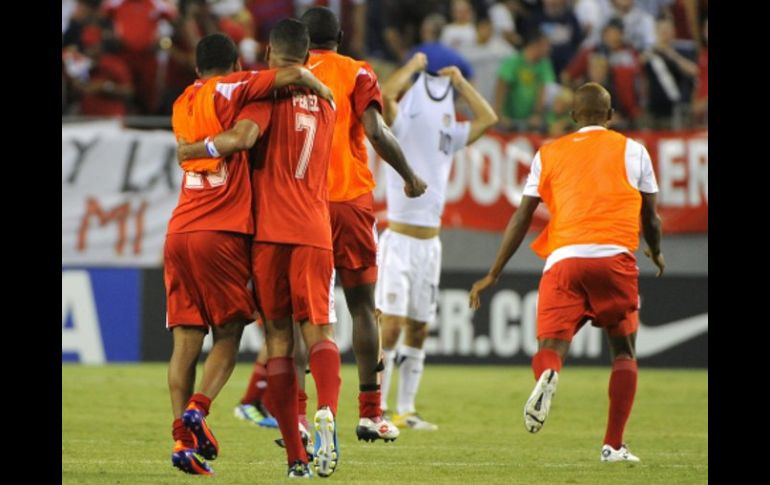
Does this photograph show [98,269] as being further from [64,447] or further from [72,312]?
[64,447]

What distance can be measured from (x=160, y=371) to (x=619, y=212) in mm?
8529

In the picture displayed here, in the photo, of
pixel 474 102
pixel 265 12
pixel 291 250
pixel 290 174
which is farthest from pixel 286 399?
pixel 265 12

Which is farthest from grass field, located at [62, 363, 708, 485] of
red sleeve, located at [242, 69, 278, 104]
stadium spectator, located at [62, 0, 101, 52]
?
stadium spectator, located at [62, 0, 101, 52]

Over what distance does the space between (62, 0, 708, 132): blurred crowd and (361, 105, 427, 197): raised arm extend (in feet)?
30.3

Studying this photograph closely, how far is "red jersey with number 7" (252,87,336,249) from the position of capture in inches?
298

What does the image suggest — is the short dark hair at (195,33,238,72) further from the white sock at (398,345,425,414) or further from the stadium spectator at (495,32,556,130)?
the stadium spectator at (495,32,556,130)

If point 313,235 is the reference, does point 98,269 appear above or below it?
below

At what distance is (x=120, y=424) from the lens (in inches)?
Answer: 438

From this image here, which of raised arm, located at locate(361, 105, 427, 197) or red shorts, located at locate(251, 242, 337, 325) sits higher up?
raised arm, located at locate(361, 105, 427, 197)

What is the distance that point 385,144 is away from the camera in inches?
329

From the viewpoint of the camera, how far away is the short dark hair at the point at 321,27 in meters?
8.76
